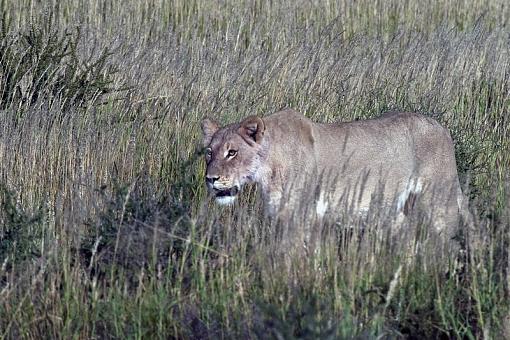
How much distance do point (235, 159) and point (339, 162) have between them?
0.68 meters

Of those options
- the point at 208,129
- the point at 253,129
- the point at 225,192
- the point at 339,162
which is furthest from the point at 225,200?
the point at 339,162

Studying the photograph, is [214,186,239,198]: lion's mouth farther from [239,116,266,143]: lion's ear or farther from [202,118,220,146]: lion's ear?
[202,118,220,146]: lion's ear

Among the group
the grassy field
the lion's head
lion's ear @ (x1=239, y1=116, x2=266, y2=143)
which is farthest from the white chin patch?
lion's ear @ (x1=239, y1=116, x2=266, y2=143)

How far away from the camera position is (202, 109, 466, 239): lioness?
5879 mm

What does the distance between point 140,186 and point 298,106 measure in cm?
206

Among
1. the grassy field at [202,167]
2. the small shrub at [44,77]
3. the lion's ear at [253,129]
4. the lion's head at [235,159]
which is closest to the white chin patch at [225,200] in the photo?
the lion's head at [235,159]

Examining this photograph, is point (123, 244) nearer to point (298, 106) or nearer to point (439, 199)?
point (439, 199)

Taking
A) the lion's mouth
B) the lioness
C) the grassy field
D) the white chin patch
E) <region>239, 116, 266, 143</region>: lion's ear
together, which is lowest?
the grassy field

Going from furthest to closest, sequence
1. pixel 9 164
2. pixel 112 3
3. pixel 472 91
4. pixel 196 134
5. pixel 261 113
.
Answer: pixel 112 3
pixel 472 91
pixel 261 113
pixel 196 134
pixel 9 164

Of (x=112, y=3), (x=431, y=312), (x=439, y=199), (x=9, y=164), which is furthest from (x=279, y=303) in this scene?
(x=112, y=3)

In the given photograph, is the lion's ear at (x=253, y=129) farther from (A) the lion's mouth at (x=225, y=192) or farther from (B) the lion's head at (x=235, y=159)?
(A) the lion's mouth at (x=225, y=192)

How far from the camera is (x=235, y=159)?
593 centimetres

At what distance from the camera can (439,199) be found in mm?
5969

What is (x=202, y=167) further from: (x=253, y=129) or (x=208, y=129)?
(x=253, y=129)
